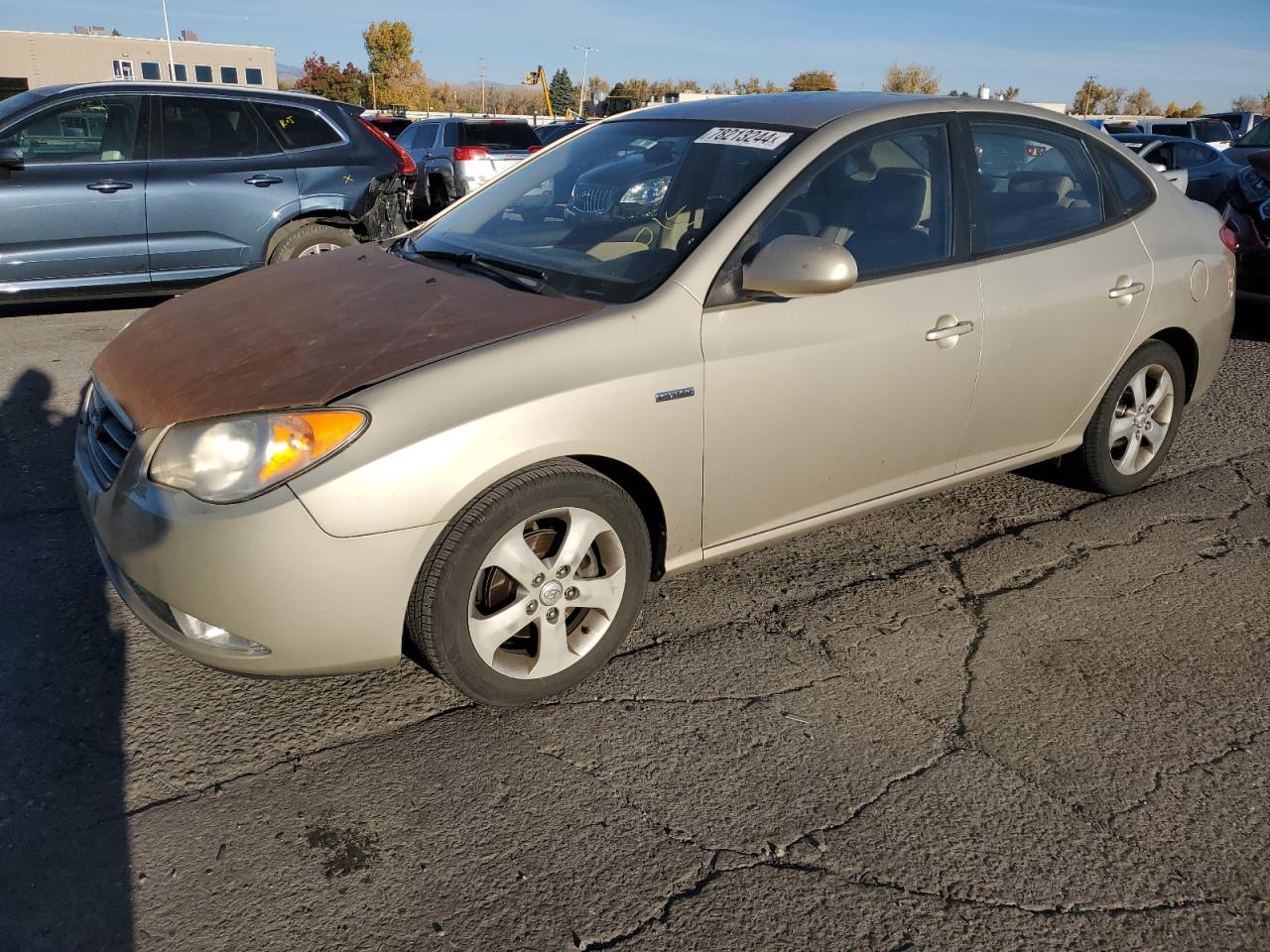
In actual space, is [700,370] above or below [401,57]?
below

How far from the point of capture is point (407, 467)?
8.27ft

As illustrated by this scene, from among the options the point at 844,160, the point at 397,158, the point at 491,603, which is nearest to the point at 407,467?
the point at 491,603

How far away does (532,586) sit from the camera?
2.84 metres

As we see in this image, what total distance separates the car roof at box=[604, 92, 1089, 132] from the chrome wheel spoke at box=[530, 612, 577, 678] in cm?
185

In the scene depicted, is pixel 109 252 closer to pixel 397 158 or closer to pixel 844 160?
pixel 397 158

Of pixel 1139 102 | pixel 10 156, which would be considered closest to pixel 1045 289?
pixel 10 156

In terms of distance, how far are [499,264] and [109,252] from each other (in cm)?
488

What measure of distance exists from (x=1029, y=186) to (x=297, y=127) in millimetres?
5847

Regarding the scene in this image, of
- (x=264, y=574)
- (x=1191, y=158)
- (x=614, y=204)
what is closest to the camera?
(x=264, y=574)

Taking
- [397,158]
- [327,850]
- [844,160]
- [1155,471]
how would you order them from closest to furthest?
[327,850]
[844,160]
[1155,471]
[397,158]

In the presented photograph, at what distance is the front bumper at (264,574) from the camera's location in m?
2.46

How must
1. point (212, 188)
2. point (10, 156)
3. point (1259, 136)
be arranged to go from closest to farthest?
point (10, 156), point (212, 188), point (1259, 136)

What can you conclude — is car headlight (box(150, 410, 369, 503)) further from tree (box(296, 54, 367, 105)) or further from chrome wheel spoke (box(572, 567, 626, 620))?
tree (box(296, 54, 367, 105))

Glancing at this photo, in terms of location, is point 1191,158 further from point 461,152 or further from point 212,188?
point 212,188
